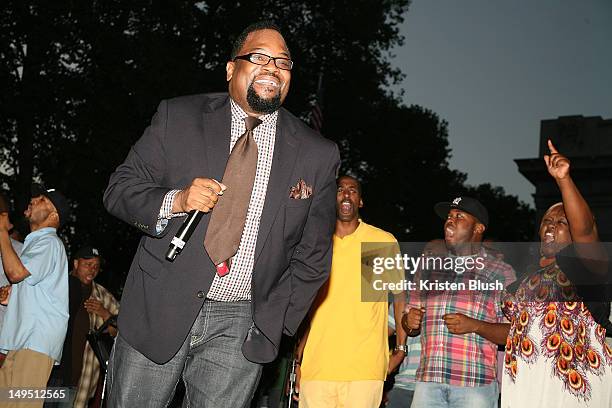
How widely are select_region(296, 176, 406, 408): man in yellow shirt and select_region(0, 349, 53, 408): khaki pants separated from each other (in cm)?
227

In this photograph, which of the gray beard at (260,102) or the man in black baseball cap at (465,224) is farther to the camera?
the man in black baseball cap at (465,224)

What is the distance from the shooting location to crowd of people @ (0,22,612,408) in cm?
363

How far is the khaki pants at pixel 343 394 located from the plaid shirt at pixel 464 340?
1.80 ft

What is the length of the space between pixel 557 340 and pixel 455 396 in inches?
53.4

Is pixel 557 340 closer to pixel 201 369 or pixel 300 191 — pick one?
pixel 300 191

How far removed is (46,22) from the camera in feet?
69.4

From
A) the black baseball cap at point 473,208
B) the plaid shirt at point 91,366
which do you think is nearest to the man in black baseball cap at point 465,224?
the black baseball cap at point 473,208

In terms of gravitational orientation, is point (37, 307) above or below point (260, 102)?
below

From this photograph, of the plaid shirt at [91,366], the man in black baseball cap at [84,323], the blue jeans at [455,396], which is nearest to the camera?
the blue jeans at [455,396]

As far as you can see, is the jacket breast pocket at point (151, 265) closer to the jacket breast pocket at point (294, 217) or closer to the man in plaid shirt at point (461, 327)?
the jacket breast pocket at point (294, 217)

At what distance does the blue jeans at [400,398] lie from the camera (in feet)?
24.7

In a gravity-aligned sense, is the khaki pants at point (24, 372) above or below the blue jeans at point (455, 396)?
below

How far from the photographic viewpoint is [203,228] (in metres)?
3.66

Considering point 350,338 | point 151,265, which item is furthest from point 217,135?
point 350,338
